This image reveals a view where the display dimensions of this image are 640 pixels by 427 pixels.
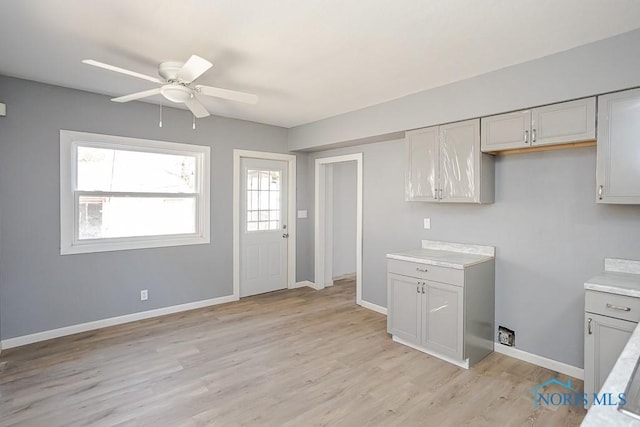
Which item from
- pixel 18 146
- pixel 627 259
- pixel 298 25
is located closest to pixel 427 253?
pixel 627 259

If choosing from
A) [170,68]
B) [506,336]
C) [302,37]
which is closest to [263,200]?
[170,68]

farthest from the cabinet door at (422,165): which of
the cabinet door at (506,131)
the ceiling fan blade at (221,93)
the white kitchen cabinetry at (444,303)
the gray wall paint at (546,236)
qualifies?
the ceiling fan blade at (221,93)

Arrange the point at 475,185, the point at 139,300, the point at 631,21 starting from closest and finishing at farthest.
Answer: the point at 631,21 < the point at 475,185 < the point at 139,300

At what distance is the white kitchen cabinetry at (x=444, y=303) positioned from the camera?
2932 mm

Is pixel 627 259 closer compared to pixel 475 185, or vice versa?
pixel 627 259

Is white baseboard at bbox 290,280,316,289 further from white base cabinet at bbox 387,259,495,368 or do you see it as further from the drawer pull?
the drawer pull

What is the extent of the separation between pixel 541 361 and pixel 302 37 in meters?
3.33

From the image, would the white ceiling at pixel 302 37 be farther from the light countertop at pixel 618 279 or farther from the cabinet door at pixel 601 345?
the cabinet door at pixel 601 345

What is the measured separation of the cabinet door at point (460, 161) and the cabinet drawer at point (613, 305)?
3.83 ft

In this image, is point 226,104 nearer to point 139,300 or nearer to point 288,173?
point 288,173

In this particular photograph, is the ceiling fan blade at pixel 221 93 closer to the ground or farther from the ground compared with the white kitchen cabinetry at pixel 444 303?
farther from the ground

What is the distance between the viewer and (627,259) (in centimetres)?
252

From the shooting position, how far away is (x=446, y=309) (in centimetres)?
301

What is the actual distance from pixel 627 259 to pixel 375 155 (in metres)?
2.71
